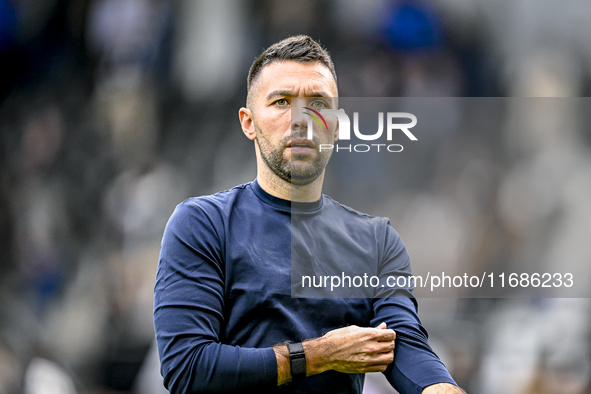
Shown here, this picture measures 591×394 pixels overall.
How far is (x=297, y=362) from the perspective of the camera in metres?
1.14

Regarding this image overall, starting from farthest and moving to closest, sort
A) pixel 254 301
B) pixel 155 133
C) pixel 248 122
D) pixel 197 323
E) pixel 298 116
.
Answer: pixel 155 133 → pixel 248 122 → pixel 298 116 → pixel 254 301 → pixel 197 323

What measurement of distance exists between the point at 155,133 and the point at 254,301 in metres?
1.95

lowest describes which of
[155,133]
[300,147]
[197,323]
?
[197,323]

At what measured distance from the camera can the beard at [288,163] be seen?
138cm

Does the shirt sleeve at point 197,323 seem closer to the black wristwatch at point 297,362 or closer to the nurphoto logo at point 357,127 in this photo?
the black wristwatch at point 297,362

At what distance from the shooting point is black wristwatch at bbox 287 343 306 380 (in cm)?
113

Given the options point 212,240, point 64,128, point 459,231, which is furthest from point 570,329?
point 64,128

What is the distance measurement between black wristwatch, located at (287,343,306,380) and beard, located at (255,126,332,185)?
18.9 inches

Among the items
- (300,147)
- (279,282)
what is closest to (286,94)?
(300,147)

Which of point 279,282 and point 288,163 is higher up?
point 288,163

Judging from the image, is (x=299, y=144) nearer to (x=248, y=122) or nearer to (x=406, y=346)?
(x=248, y=122)

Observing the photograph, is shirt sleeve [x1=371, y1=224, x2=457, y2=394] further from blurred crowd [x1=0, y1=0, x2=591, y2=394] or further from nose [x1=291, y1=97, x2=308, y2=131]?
blurred crowd [x1=0, y1=0, x2=591, y2=394]

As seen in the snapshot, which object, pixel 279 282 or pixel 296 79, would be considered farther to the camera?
pixel 296 79

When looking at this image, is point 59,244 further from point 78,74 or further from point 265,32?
point 265,32
